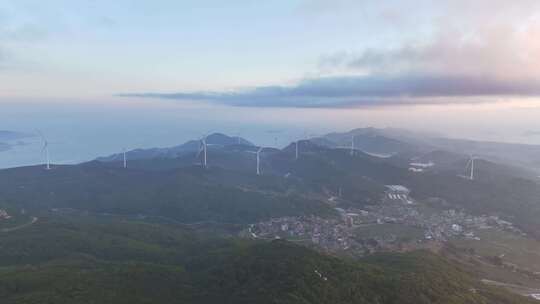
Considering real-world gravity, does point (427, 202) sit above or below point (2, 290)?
below

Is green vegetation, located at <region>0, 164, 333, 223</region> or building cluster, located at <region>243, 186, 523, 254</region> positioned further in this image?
green vegetation, located at <region>0, 164, 333, 223</region>

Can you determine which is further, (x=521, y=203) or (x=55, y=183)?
(x=55, y=183)

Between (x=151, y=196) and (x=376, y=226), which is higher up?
(x=151, y=196)

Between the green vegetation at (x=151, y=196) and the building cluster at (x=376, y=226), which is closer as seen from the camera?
the building cluster at (x=376, y=226)

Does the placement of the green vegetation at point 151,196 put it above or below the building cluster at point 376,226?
above

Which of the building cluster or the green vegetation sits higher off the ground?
the green vegetation

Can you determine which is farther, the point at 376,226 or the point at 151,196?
the point at 151,196

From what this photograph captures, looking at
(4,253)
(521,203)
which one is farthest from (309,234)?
(521,203)

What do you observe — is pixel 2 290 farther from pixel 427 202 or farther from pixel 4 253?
pixel 427 202
